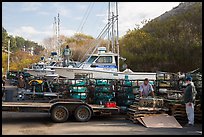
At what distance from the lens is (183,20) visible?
37219mm

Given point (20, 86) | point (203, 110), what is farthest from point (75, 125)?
point (20, 86)

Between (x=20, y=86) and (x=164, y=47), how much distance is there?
66.5 feet

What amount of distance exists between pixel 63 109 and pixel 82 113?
75cm

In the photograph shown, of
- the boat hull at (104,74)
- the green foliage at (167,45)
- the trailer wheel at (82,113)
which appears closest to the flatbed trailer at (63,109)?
the trailer wheel at (82,113)

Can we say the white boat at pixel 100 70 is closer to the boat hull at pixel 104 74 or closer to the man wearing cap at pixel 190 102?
the boat hull at pixel 104 74

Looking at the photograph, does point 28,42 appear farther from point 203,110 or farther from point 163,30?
point 203,110

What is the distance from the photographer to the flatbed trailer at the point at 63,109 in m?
9.84

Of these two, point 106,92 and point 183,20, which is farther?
point 183,20

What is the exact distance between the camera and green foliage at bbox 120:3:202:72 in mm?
33094

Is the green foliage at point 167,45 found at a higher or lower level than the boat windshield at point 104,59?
higher

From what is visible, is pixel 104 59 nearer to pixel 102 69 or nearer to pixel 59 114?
pixel 102 69

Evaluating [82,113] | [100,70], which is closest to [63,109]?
[82,113]

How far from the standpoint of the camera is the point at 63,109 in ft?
33.2

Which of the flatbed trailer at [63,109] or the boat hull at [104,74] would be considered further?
the boat hull at [104,74]
